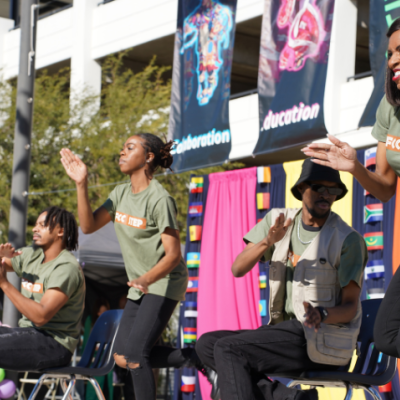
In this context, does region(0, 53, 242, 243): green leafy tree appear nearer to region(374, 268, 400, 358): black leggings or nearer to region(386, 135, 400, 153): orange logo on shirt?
region(386, 135, 400, 153): orange logo on shirt

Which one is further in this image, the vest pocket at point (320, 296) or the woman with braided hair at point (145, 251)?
the woman with braided hair at point (145, 251)

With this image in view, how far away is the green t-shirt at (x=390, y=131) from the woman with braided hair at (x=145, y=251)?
4.80 ft

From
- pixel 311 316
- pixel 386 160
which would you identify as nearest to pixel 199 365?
pixel 311 316

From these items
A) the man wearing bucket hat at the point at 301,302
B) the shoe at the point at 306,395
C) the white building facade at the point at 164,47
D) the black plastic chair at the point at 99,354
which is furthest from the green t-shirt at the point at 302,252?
the white building facade at the point at 164,47

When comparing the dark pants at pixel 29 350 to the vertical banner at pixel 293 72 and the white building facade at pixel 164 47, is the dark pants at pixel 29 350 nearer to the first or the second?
the vertical banner at pixel 293 72

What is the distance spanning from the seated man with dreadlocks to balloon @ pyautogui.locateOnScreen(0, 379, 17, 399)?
800mm

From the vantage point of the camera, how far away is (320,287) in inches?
129

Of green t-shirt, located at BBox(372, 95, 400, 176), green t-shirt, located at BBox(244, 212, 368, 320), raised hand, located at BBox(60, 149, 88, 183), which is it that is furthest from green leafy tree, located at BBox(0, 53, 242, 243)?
green t-shirt, located at BBox(372, 95, 400, 176)

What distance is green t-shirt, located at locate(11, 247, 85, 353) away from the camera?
4152 mm

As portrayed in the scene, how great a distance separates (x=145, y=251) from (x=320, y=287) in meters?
1.15

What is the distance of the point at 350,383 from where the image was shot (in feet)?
10.4

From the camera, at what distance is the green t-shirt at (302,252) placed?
3.24 meters

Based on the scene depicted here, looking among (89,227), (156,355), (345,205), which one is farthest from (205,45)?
(156,355)

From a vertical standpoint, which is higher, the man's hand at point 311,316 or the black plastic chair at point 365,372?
the man's hand at point 311,316
